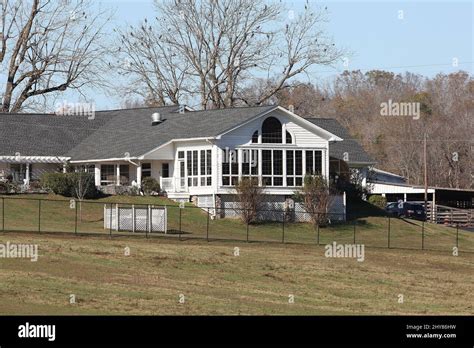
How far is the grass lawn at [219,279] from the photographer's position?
Result: 1325 inches

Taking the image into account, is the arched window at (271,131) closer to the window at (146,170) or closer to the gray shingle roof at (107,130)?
the gray shingle roof at (107,130)

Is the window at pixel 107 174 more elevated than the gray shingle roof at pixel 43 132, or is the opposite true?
the gray shingle roof at pixel 43 132

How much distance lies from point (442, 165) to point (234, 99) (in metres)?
28.9

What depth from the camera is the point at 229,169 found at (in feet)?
210

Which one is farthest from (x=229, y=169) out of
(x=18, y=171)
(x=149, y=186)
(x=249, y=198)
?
(x=18, y=171)

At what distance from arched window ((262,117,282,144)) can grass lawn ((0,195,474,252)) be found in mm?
5539

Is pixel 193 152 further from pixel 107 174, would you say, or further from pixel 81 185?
pixel 81 185

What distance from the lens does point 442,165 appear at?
367 ft

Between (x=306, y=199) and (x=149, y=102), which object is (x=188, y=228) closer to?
(x=306, y=199)

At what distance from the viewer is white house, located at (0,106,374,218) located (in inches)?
2527

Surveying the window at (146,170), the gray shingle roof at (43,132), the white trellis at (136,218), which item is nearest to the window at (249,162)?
the window at (146,170)

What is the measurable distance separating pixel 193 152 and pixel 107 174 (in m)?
6.68

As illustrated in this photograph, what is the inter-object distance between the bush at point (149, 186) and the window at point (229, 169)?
182 inches

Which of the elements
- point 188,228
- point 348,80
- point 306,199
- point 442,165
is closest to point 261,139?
point 306,199
